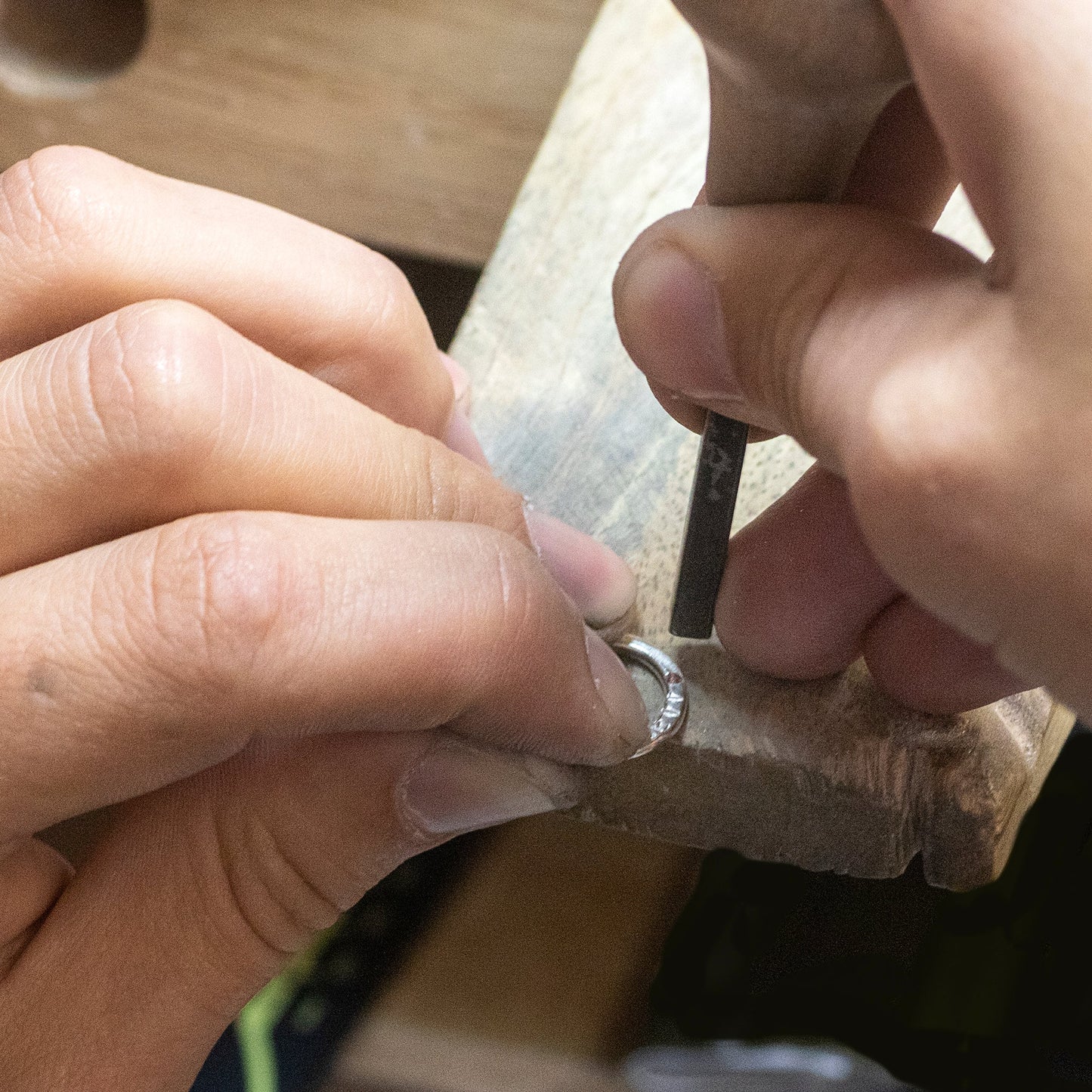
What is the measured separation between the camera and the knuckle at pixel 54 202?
0.50 m

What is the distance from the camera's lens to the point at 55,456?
440mm

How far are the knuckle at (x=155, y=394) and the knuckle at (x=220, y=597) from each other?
0.03 m

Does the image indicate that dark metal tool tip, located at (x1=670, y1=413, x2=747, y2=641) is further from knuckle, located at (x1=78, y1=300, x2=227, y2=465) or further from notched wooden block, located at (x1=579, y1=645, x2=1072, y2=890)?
knuckle, located at (x1=78, y1=300, x2=227, y2=465)

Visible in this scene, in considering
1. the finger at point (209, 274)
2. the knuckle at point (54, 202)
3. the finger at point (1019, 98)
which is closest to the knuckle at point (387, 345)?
the finger at point (209, 274)

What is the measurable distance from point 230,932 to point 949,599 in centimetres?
35

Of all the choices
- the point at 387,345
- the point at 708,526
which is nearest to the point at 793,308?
the point at 708,526

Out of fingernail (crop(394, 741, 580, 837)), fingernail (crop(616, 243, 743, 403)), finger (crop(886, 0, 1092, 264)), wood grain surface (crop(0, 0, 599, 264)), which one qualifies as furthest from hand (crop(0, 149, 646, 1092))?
wood grain surface (crop(0, 0, 599, 264))

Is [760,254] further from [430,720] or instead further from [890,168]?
[430,720]

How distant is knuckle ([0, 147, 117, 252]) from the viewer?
0.50 metres

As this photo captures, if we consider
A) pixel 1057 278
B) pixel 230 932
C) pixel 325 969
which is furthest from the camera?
pixel 325 969

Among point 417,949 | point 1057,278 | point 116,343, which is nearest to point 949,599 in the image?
point 1057,278

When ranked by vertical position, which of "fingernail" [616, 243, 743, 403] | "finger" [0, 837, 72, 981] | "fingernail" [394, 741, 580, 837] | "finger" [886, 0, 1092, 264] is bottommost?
"finger" [0, 837, 72, 981]

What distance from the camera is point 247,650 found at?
41cm

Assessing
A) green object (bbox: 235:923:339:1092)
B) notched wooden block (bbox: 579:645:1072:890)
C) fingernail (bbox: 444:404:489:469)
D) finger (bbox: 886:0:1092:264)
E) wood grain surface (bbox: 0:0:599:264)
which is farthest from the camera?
wood grain surface (bbox: 0:0:599:264)
